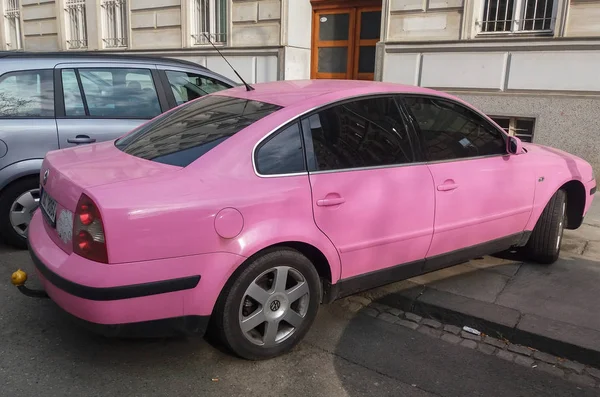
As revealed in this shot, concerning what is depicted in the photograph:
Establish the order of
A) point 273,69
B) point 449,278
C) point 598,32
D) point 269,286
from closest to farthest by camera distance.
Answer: point 269,286 < point 449,278 < point 598,32 < point 273,69

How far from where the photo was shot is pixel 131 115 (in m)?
5.06

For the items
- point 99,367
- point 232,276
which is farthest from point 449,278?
point 99,367

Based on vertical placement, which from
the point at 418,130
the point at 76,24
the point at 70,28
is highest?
the point at 76,24

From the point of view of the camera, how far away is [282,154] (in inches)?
121

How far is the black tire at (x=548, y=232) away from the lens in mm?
4531

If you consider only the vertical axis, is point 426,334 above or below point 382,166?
below

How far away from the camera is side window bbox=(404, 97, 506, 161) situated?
3729 mm

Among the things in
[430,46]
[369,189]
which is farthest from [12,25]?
[369,189]

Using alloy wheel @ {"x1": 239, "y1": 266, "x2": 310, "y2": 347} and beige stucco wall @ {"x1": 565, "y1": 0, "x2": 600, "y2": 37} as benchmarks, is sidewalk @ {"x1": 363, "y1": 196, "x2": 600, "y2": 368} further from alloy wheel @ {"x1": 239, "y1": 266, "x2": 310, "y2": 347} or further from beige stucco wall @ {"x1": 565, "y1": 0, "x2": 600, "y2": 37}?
beige stucco wall @ {"x1": 565, "y1": 0, "x2": 600, "y2": 37}

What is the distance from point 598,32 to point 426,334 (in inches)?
228

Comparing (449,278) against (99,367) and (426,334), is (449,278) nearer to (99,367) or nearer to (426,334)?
(426,334)

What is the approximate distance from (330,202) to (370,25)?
7.68 metres

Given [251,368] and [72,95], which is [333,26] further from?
[251,368]

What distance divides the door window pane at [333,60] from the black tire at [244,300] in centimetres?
790
